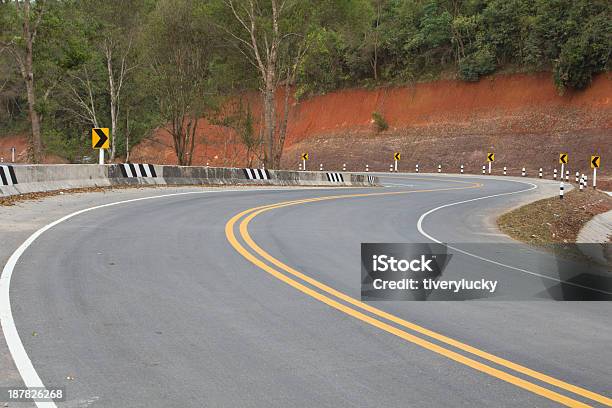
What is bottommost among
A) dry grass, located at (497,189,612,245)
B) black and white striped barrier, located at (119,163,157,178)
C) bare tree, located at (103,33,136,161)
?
dry grass, located at (497,189,612,245)

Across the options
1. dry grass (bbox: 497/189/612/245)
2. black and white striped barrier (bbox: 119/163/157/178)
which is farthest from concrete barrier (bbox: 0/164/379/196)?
dry grass (bbox: 497/189/612/245)

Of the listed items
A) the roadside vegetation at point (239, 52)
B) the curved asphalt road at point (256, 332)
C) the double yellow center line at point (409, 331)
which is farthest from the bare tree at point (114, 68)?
the double yellow center line at point (409, 331)

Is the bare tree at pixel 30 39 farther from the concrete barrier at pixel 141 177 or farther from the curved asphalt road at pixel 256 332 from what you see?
the curved asphalt road at pixel 256 332

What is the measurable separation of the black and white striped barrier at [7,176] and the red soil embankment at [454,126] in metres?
41.8

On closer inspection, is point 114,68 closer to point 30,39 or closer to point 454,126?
point 30,39

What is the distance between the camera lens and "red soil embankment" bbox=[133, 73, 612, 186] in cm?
5509

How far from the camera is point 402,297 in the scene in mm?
8336

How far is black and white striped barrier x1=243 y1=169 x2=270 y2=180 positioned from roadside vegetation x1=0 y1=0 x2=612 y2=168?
691 centimetres

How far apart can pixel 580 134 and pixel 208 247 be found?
48796 mm

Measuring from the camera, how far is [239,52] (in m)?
47.2

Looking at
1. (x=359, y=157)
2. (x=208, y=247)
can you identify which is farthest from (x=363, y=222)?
(x=359, y=157)

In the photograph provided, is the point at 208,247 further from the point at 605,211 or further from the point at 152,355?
the point at 605,211

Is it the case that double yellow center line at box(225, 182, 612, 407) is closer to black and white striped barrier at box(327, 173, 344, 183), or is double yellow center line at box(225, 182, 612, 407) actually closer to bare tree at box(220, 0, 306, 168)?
black and white striped barrier at box(327, 173, 344, 183)

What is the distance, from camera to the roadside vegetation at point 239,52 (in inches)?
1590
